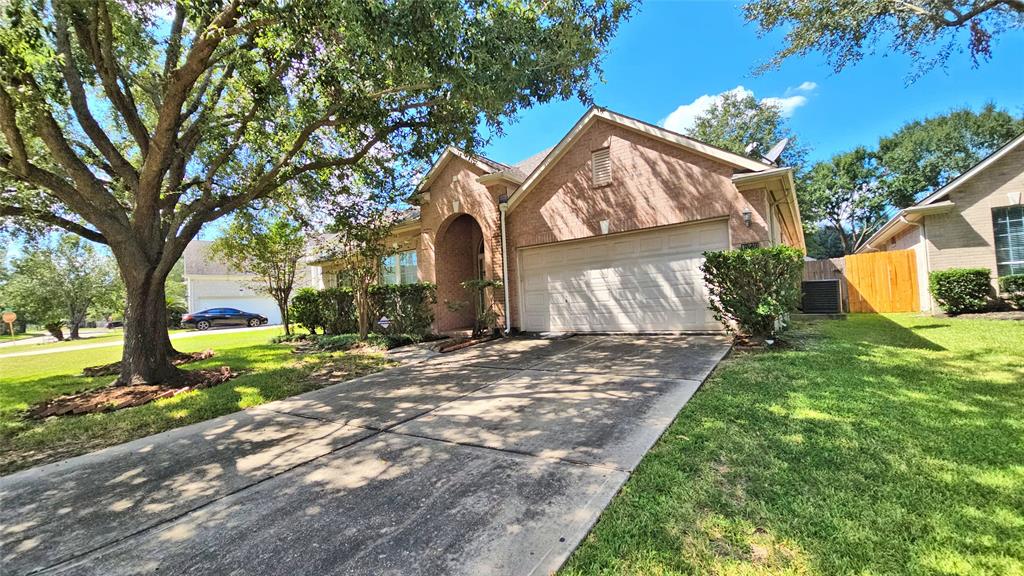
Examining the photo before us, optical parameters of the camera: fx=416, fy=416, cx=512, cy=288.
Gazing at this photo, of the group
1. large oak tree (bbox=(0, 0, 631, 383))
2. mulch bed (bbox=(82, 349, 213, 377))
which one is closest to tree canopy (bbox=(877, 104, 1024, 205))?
large oak tree (bbox=(0, 0, 631, 383))

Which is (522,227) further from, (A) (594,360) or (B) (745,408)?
(B) (745,408)

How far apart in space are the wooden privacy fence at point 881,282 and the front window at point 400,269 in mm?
15515

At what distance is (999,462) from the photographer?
9.28 feet

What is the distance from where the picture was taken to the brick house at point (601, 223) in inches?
345

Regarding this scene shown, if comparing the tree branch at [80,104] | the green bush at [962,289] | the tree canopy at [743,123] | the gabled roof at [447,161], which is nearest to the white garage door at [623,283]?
the gabled roof at [447,161]

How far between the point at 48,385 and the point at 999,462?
13.0 meters

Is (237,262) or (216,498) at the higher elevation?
(237,262)

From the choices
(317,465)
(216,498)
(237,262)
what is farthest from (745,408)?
(237,262)

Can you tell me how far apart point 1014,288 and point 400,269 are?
16827mm

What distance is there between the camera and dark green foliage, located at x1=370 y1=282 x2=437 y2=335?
1148 centimetres

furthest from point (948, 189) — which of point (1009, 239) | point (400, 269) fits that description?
point (400, 269)

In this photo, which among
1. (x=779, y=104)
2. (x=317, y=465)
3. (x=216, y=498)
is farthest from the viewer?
(x=779, y=104)

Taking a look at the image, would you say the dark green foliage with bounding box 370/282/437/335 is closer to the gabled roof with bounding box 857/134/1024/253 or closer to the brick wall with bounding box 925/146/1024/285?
the gabled roof with bounding box 857/134/1024/253

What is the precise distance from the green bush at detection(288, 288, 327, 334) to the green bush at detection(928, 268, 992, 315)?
17932mm
